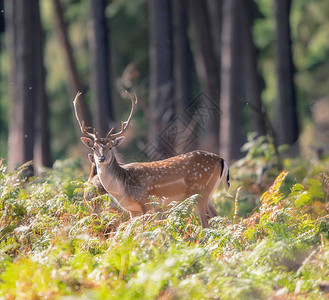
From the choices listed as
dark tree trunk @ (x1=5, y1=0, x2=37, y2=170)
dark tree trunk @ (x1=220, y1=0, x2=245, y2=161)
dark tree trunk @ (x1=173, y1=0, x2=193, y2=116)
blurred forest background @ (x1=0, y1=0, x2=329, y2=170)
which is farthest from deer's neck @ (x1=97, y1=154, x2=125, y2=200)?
dark tree trunk @ (x1=173, y1=0, x2=193, y2=116)

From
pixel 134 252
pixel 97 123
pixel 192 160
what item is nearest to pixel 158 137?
pixel 97 123

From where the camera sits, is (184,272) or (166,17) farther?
(166,17)

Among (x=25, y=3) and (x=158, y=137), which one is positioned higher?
(x=25, y=3)

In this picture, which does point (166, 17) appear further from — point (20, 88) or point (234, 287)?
point (234, 287)

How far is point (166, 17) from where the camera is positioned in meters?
16.5

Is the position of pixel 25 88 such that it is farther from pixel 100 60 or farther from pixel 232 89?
pixel 232 89

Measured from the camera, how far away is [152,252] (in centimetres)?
691

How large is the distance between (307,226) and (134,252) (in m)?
2.68

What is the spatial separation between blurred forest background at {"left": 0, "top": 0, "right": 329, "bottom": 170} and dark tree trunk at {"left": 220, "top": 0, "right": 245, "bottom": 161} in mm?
24

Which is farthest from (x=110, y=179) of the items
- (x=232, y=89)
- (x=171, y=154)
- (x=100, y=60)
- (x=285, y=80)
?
(x=285, y=80)

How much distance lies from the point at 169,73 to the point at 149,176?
673 centimetres

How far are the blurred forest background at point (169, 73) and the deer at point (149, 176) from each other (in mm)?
3555

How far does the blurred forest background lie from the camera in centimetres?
1623

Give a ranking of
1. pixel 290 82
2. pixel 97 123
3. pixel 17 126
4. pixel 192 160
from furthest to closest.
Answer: pixel 290 82 → pixel 97 123 → pixel 17 126 → pixel 192 160
